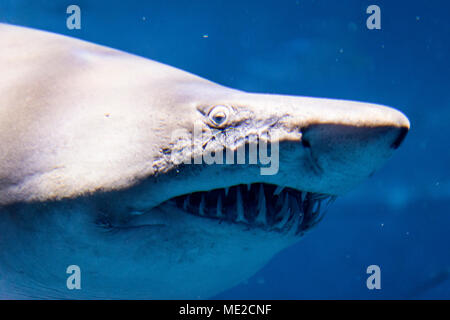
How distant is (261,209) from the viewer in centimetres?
179

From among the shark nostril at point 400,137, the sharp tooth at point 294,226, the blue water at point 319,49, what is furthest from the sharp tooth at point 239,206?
the blue water at point 319,49

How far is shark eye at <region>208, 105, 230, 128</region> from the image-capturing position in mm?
1653

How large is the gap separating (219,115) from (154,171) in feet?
1.15

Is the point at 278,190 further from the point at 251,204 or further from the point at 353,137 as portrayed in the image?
the point at 353,137

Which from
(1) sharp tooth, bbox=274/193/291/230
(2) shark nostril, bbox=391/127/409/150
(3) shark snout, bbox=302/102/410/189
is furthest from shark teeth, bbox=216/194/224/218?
(2) shark nostril, bbox=391/127/409/150

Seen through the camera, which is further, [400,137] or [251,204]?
[251,204]

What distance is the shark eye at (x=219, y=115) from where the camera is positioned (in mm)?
1653

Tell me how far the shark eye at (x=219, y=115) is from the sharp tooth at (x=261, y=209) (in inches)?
12.8

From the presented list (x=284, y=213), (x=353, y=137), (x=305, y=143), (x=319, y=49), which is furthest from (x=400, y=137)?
(x=319, y=49)

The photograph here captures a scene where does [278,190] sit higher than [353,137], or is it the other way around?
[353,137]

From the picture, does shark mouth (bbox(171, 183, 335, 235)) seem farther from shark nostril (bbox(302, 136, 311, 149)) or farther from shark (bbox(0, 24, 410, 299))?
shark nostril (bbox(302, 136, 311, 149))

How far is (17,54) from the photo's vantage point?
231 cm

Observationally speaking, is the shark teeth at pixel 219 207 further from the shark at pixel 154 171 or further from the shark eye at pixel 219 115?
the shark eye at pixel 219 115
